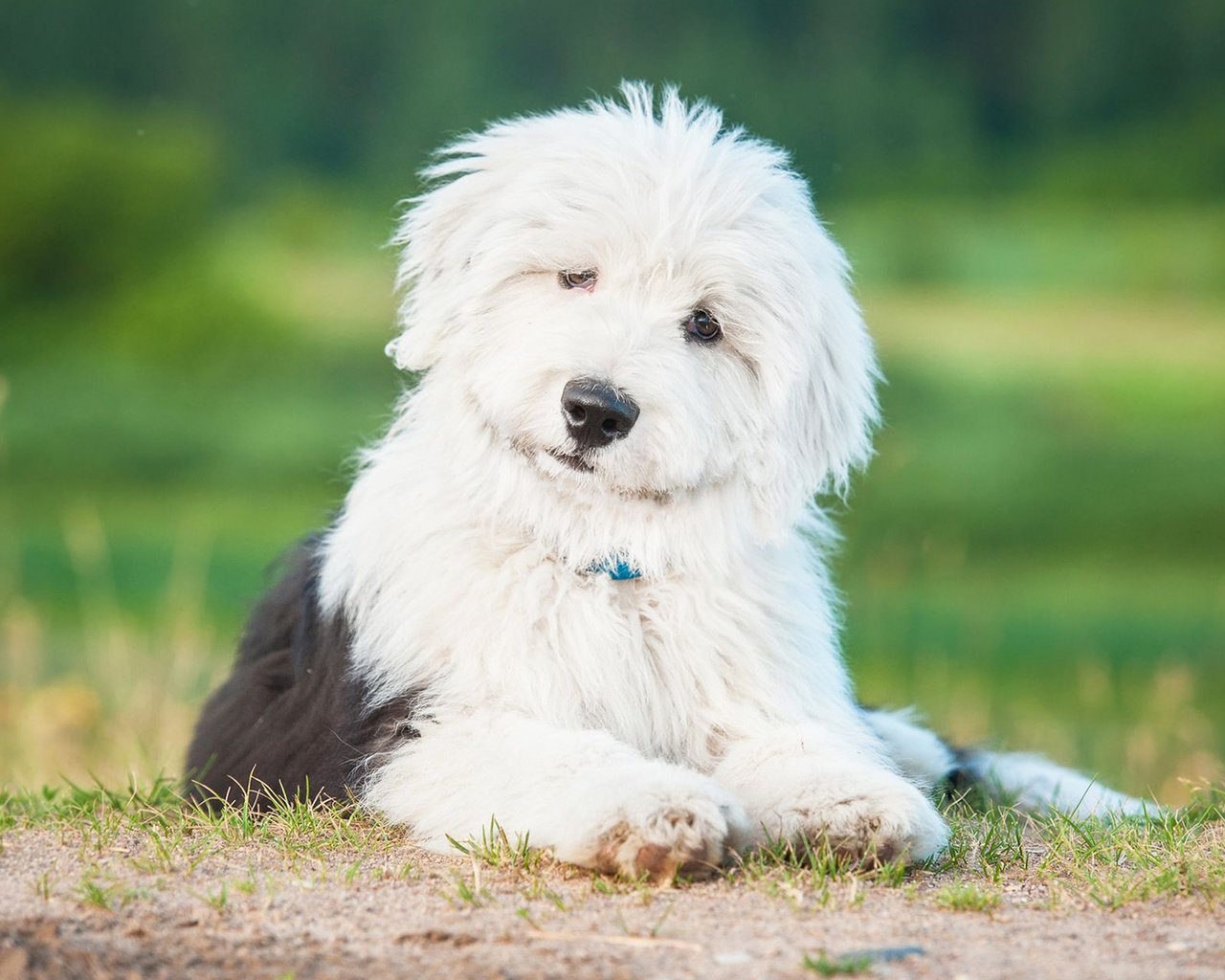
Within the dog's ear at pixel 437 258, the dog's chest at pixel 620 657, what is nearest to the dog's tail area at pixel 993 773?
the dog's chest at pixel 620 657

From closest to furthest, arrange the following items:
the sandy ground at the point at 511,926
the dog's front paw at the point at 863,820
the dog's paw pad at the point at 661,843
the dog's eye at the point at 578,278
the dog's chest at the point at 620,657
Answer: the sandy ground at the point at 511,926 → the dog's paw pad at the point at 661,843 → the dog's front paw at the point at 863,820 → the dog's chest at the point at 620,657 → the dog's eye at the point at 578,278

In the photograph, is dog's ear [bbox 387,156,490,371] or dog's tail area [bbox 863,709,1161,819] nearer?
dog's ear [bbox 387,156,490,371]

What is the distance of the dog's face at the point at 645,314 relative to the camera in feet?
13.6

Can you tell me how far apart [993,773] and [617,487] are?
2114 millimetres

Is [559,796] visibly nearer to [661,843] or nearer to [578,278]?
[661,843]

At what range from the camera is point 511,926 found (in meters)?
3.43

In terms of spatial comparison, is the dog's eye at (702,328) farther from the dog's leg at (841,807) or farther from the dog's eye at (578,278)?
the dog's leg at (841,807)

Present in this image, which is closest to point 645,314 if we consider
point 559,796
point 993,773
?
point 559,796

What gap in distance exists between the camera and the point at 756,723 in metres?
4.40

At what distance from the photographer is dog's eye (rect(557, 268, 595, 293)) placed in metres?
4.43

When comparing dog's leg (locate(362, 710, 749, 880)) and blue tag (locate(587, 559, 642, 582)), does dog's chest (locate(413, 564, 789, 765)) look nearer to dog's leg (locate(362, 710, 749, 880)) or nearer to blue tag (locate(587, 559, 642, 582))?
blue tag (locate(587, 559, 642, 582))

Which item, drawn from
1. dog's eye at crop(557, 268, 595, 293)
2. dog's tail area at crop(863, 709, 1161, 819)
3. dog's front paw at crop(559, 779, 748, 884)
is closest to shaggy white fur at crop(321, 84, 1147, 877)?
dog's eye at crop(557, 268, 595, 293)

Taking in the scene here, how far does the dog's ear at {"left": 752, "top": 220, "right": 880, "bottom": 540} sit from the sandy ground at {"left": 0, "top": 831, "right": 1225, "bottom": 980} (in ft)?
3.79

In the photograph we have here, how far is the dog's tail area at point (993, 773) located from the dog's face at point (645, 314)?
3.88 feet
